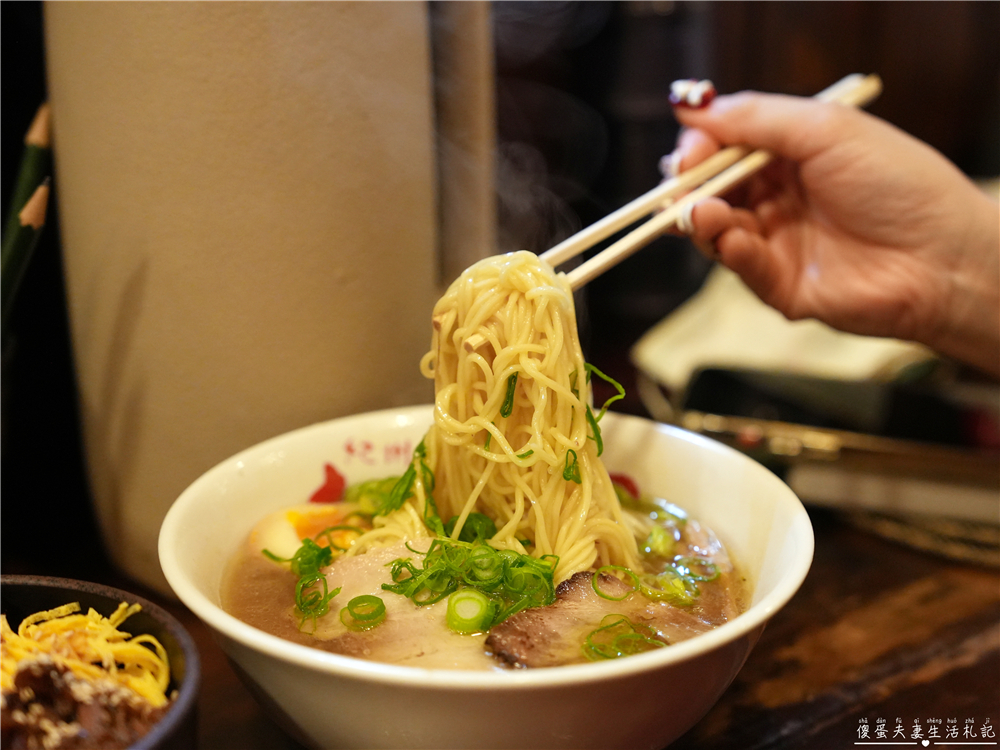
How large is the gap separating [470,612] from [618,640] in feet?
0.77

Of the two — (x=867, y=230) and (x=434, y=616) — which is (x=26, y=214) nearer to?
(x=434, y=616)

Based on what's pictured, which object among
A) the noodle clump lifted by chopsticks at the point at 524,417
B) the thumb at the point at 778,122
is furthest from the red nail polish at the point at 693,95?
the noodle clump lifted by chopsticks at the point at 524,417

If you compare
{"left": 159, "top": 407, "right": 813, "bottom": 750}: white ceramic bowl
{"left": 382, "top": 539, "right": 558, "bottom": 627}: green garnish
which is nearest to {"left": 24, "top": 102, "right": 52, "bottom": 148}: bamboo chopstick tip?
{"left": 159, "top": 407, "right": 813, "bottom": 750}: white ceramic bowl

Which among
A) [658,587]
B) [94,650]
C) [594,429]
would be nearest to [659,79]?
[594,429]

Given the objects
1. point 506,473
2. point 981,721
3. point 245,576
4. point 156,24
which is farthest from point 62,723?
point 981,721

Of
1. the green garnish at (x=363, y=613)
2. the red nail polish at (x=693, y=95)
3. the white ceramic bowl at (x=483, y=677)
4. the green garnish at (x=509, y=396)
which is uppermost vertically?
the red nail polish at (x=693, y=95)

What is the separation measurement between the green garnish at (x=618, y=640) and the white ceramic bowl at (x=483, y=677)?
12 cm

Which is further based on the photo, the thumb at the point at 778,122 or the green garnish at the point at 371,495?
the thumb at the point at 778,122

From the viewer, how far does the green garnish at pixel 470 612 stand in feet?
4.00

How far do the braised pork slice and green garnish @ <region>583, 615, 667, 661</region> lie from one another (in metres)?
0.01

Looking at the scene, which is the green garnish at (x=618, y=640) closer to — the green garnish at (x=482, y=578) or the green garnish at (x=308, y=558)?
the green garnish at (x=482, y=578)

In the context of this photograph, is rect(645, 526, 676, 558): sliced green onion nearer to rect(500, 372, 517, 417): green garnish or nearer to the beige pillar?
rect(500, 372, 517, 417): green garnish

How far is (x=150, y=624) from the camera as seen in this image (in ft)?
3.52

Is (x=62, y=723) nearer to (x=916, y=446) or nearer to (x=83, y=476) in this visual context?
(x=83, y=476)
